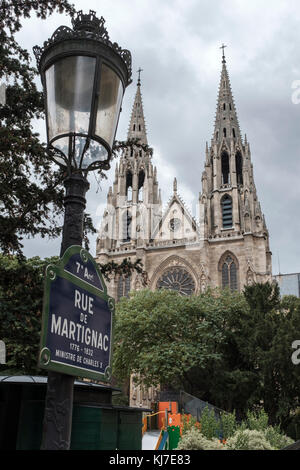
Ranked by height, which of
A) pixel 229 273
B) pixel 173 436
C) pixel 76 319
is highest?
pixel 229 273

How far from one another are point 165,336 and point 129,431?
61.5ft

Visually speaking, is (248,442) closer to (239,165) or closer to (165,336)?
(165,336)

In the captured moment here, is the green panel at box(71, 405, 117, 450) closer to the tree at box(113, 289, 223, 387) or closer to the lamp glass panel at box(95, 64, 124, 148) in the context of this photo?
the lamp glass panel at box(95, 64, 124, 148)

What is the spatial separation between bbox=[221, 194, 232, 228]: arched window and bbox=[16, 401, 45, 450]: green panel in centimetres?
3503

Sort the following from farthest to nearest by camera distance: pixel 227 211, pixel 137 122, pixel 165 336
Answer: pixel 137 122 < pixel 227 211 < pixel 165 336

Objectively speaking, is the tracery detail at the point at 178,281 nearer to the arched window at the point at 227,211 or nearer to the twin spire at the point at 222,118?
the arched window at the point at 227,211

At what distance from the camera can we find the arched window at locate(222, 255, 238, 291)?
36094mm

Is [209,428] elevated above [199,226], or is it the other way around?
[199,226]

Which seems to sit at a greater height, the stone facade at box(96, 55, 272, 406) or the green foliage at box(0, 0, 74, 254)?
the stone facade at box(96, 55, 272, 406)

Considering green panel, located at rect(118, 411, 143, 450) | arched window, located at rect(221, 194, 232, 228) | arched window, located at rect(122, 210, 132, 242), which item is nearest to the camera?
green panel, located at rect(118, 411, 143, 450)

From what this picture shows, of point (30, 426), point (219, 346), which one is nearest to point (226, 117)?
point (219, 346)

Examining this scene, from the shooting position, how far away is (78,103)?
2.93 meters

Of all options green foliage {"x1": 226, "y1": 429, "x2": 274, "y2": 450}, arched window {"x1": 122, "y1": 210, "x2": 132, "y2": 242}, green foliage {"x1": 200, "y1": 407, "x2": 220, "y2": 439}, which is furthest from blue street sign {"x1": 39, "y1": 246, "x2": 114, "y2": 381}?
arched window {"x1": 122, "y1": 210, "x2": 132, "y2": 242}
